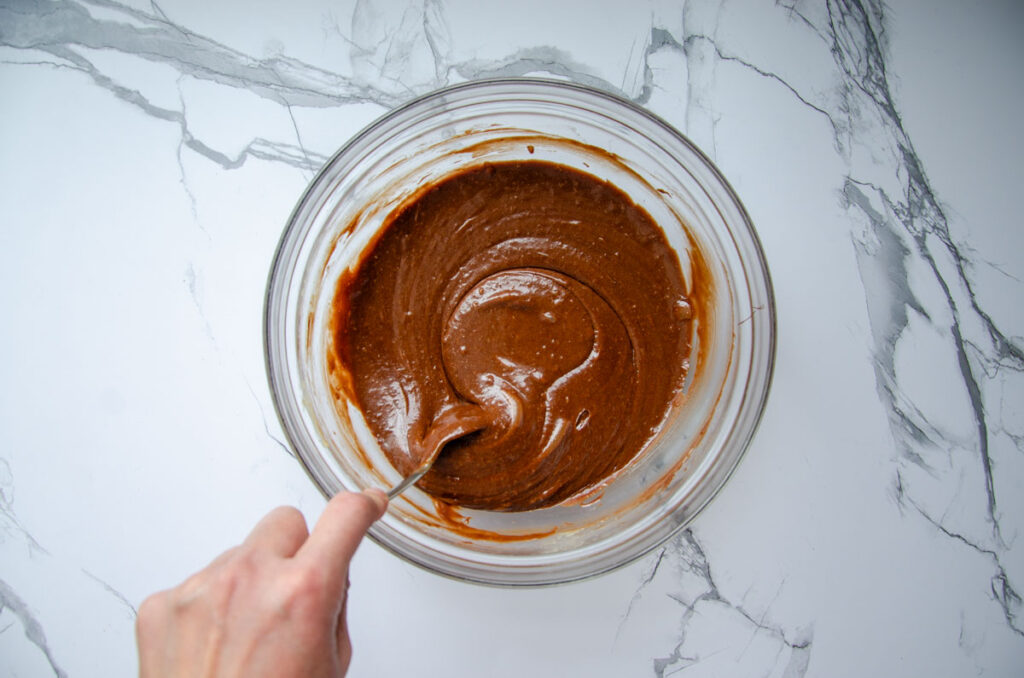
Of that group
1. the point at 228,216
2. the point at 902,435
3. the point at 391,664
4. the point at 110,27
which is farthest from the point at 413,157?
the point at 902,435

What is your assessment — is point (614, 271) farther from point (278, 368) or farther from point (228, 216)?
point (228, 216)

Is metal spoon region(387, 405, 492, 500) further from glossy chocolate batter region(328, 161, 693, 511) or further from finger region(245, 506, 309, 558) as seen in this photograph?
finger region(245, 506, 309, 558)

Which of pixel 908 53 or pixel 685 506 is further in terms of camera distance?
pixel 908 53

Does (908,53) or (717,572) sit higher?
(908,53)

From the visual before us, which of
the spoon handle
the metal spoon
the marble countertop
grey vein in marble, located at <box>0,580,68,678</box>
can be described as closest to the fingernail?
the spoon handle

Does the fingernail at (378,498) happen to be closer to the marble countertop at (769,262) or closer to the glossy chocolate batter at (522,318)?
the glossy chocolate batter at (522,318)

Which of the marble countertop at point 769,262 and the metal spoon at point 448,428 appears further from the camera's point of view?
the marble countertop at point 769,262

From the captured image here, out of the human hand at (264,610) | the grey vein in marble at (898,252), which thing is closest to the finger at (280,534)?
the human hand at (264,610)
